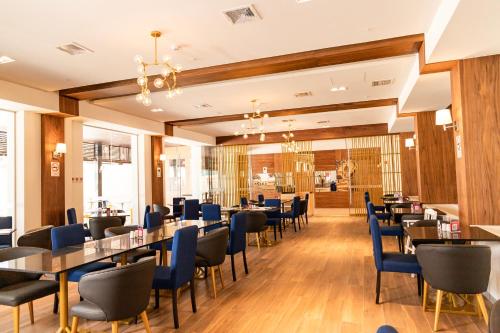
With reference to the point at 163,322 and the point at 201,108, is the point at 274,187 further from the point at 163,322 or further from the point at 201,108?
the point at 163,322

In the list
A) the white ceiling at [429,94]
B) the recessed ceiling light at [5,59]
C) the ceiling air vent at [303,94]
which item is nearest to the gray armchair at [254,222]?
the ceiling air vent at [303,94]

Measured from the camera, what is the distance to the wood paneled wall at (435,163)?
27.2 ft

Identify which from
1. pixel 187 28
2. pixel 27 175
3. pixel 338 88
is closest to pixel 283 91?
pixel 338 88

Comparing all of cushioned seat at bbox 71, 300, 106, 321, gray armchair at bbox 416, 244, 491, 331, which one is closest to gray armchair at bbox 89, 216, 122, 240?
cushioned seat at bbox 71, 300, 106, 321

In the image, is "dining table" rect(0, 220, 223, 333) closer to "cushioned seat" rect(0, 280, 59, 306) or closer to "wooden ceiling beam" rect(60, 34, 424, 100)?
"cushioned seat" rect(0, 280, 59, 306)

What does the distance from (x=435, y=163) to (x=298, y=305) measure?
19.2 ft

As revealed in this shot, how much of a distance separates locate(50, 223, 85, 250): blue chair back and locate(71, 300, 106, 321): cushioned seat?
1.61 metres

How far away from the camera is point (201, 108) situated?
931 centimetres

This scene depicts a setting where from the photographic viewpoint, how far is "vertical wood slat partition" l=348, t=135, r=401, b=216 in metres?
13.1

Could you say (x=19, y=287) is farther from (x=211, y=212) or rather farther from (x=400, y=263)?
(x=211, y=212)

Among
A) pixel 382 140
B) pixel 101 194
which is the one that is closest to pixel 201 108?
pixel 101 194

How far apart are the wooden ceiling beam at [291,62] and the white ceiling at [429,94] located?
2.47 ft

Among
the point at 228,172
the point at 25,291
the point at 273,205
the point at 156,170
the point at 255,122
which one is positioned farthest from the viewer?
the point at 228,172

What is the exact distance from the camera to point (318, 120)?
37.9 ft
